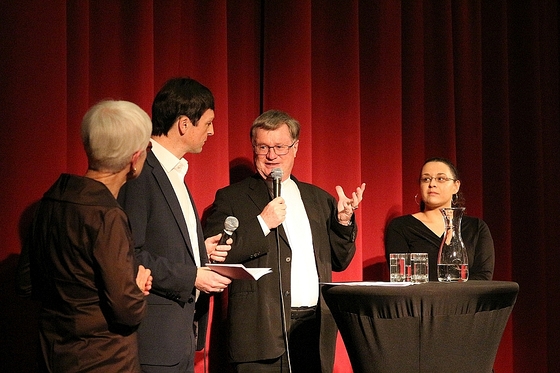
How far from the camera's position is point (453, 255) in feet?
9.55

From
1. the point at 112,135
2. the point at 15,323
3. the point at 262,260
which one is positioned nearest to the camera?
the point at 112,135

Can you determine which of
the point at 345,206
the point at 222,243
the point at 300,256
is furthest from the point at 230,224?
the point at 345,206

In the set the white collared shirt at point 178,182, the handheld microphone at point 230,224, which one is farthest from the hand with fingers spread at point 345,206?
the white collared shirt at point 178,182

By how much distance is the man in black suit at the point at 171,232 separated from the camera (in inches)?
95.3

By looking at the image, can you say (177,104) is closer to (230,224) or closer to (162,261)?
(230,224)

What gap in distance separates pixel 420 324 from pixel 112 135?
124 centimetres

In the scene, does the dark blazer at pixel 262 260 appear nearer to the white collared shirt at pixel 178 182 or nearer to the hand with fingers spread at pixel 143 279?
the white collared shirt at pixel 178 182

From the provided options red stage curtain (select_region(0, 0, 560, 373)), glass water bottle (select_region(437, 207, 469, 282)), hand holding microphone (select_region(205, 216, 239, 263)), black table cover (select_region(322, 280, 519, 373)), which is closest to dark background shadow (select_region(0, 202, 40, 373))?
red stage curtain (select_region(0, 0, 560, 373))

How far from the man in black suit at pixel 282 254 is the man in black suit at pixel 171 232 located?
33 cm

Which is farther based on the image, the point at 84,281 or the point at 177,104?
the point at 177,104

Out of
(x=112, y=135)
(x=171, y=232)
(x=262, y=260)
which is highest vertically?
(x=112, y=135)

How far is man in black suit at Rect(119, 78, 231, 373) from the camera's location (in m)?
2.42

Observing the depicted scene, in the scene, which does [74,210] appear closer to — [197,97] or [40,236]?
[40,236]

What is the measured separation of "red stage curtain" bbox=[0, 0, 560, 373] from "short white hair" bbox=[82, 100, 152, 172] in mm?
868
